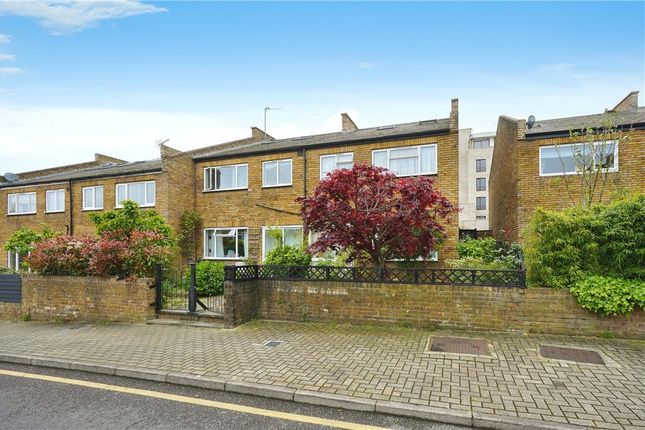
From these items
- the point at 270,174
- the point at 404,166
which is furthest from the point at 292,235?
the point at 404,166

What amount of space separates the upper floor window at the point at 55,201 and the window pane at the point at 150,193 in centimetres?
647

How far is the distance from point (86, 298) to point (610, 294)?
40.9ft

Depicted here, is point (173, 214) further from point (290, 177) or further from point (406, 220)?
point (406, 220)

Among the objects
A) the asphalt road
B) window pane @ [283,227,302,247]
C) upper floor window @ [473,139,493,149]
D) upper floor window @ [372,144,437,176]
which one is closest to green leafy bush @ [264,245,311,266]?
window pane @ [283,227,302,247]

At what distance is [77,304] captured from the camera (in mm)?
10266

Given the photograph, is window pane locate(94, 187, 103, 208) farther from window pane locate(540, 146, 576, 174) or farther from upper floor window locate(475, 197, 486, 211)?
upper floor window locate(475, 197, 486, 211)

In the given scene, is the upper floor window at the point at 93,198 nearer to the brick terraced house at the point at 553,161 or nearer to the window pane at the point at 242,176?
the window pane at the point at 242,176

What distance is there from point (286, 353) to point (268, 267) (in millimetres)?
3195

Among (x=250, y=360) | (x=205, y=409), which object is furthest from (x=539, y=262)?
(x=205, y=409)

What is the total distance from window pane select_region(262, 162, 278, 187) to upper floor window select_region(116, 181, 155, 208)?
5.96m

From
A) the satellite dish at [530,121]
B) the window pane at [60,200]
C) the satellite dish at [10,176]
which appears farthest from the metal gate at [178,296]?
the satellite dish at [10,176]

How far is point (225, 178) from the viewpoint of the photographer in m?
18.1

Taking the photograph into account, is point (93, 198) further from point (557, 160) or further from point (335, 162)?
point (557, 160)

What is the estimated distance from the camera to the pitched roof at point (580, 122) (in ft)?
42.8
